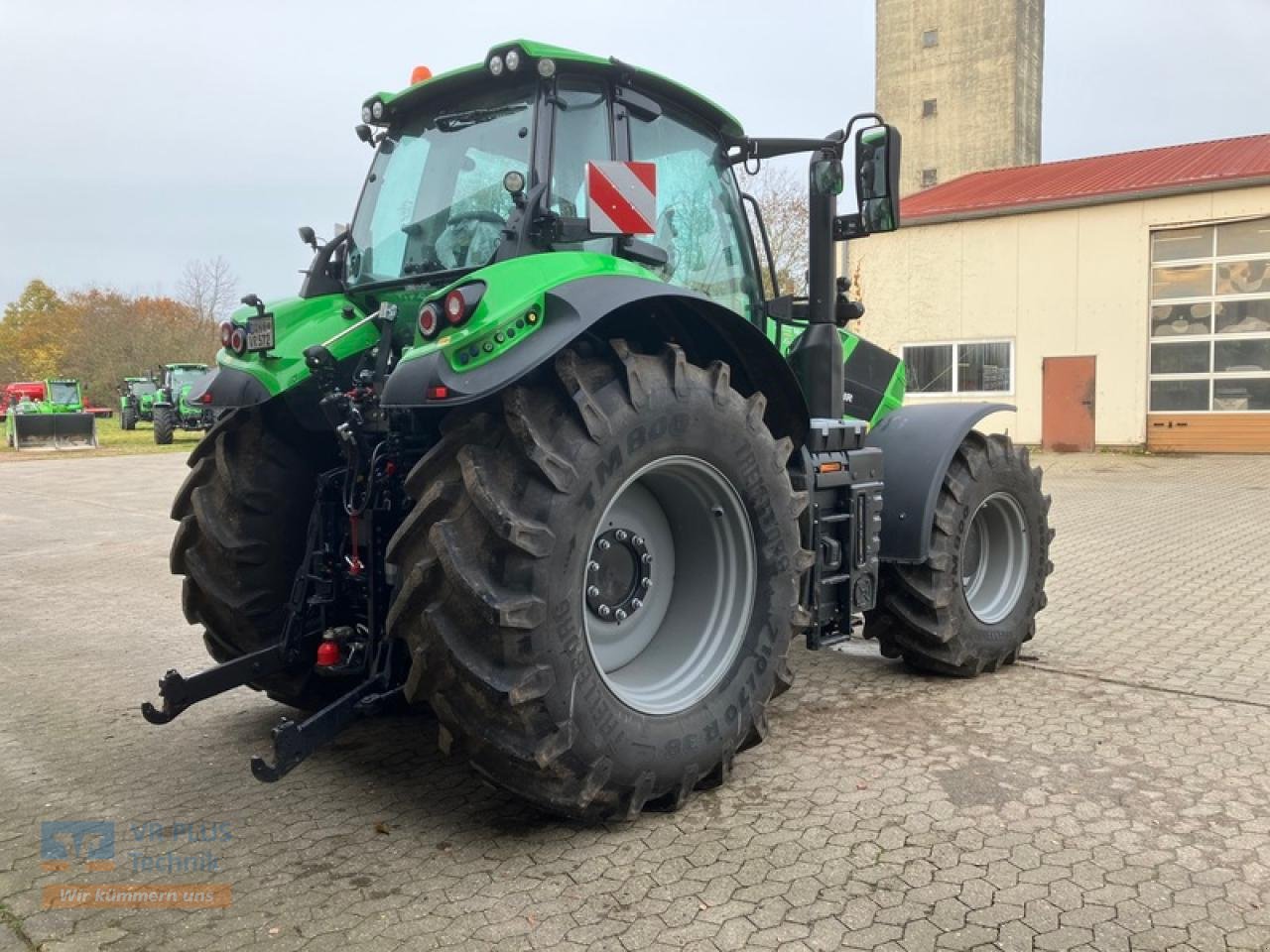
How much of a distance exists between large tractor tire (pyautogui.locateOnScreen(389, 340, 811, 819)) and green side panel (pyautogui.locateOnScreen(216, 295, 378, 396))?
102cm

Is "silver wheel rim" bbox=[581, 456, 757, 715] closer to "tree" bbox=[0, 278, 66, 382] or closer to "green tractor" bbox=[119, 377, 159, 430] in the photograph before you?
"green tractor" bbox=[119, 377, 159, 430]

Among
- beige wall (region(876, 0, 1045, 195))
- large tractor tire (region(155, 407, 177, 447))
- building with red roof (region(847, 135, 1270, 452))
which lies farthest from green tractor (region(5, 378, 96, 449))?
beige wall (region(876, 0, 1045, 195))

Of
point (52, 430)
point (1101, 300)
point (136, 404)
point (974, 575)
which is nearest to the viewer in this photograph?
point (974, 575)

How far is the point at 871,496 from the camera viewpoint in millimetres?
4555

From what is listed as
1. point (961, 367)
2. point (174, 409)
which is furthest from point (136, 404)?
point (961, 367)

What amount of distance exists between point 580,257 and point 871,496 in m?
1.90

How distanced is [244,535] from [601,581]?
4.99 ft

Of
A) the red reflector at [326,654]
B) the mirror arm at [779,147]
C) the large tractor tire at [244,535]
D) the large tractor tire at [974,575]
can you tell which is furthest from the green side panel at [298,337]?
the large tractor tire at [974,575]

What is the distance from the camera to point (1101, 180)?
21516mm

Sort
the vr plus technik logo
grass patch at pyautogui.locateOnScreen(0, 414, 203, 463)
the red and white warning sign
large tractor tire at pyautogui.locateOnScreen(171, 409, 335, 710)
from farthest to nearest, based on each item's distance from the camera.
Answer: grass patch at pyautogui.locateOnScreen(0, 414, 203, 463) → large tractor tire at pyautogui.locateOnScreen(171, 409, 335, 710) → the red and white warning sign → the vr plus technik logo

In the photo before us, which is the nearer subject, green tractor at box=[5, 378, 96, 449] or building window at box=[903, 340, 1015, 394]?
building window at box=[903, 340, 1015, 394]

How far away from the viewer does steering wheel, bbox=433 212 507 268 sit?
3779 millimetres

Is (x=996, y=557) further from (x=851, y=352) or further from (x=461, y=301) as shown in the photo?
(x=461, y=301)

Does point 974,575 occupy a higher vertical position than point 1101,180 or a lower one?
lower
